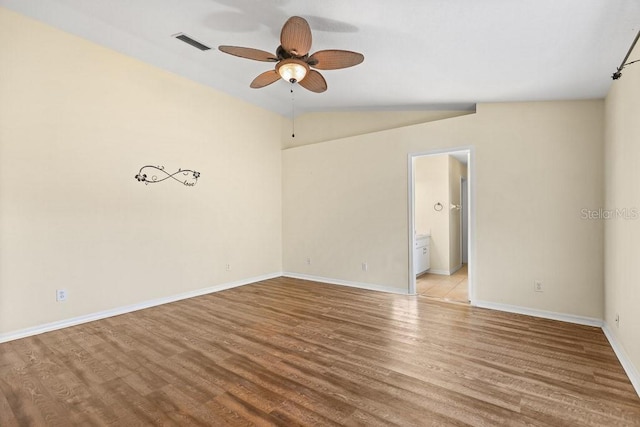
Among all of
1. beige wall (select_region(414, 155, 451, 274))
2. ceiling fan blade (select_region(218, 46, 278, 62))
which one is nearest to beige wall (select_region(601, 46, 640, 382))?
ceiling fan blade (select_region(218, 46, 278, 62))

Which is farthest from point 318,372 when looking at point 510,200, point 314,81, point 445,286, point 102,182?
point 445,286

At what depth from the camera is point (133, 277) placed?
13.2 ft

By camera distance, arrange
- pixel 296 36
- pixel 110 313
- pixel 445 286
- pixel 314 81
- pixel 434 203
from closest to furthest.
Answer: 1. pixel 296 36
2. pixel 314 81
3. pixel 110 313
4. pixel 445 286
5. pixel 434 203

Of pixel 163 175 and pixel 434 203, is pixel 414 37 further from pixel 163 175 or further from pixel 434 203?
pixel 434 203

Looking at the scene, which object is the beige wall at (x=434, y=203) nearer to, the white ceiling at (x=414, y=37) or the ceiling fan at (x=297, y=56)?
the white ceiling at (x=414, y=37)

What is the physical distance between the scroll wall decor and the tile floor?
12.9 ft

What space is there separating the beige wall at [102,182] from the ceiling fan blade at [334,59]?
2788 mm

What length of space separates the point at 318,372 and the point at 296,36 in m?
2.61

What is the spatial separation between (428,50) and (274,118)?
3.84 metres

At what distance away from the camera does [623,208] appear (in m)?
2.67

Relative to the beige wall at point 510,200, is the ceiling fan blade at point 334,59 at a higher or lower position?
higher

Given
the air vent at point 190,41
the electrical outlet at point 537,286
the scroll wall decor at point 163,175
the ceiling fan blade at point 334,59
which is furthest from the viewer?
the scroll wall decor at point 163,175

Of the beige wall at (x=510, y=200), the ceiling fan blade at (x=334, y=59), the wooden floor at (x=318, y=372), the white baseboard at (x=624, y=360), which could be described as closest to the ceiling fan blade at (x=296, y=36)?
the ceiling fan blade at (x=334, y=59)

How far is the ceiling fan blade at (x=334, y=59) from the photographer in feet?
8.20
